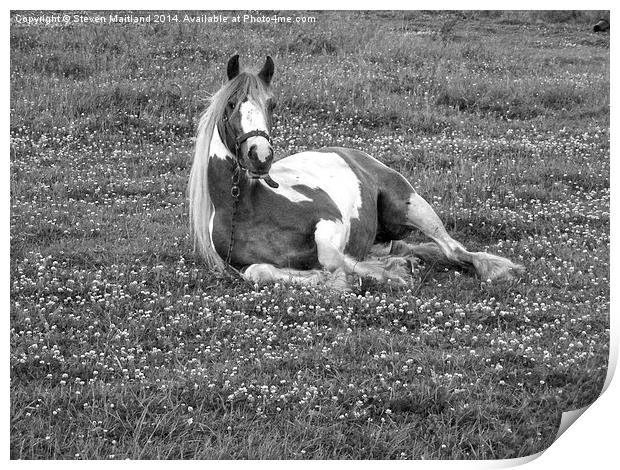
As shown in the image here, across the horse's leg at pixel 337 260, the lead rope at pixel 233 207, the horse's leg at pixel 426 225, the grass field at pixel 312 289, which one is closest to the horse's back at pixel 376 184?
the horse's leg at pixel 426 225

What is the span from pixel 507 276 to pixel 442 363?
1535mm

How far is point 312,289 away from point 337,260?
0.47m

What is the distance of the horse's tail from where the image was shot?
674cm

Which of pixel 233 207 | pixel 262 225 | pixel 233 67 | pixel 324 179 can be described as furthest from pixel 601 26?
pixel 233 207

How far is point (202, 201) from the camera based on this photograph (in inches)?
271

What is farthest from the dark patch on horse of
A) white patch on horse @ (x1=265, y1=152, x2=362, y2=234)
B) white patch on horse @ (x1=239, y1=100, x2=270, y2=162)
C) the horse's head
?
white patch on horse @ (x1=239, y1=100, x2=270, y2=162)

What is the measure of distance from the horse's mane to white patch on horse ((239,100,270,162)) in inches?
4.8

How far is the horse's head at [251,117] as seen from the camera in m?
6.13

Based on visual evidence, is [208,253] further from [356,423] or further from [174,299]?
[356,423]

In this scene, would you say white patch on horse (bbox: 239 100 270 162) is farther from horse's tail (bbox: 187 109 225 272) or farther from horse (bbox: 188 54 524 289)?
horse's tail (bbox: 187 109 225 272)

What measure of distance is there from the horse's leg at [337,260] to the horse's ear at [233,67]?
1.18m

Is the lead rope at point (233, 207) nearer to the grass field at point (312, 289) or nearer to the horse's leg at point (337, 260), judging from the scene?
the grass field at point (312, 289)

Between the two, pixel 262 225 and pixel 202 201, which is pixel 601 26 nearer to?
pixel 262 225
